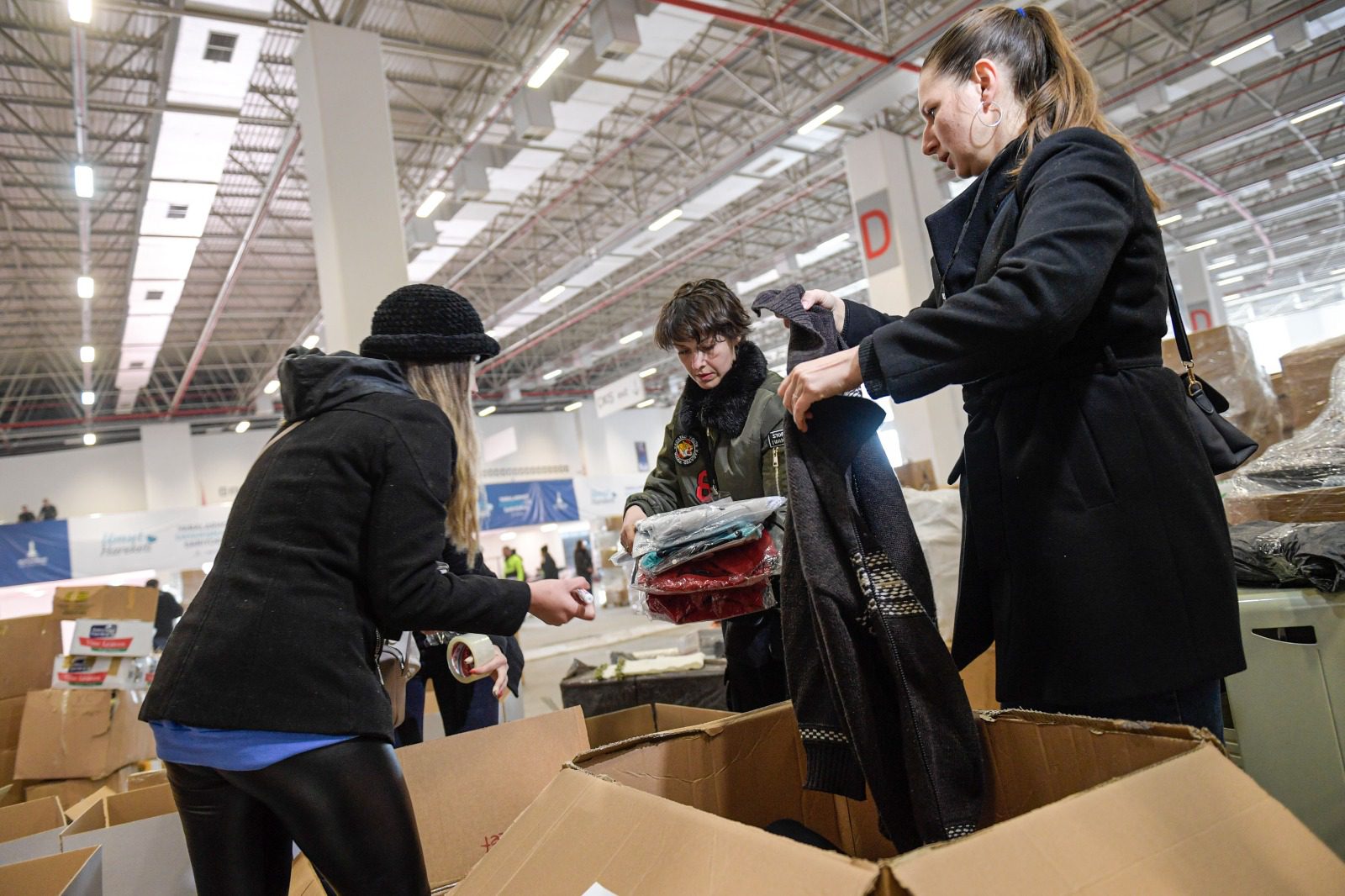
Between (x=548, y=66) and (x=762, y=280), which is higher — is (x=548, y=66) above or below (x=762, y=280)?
above

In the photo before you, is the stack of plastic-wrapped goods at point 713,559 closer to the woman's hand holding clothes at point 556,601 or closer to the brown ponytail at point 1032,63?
the woman's hand holding clothes at point 556,601

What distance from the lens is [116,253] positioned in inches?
437

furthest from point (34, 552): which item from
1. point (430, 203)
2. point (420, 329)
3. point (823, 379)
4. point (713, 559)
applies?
point (823, 379)

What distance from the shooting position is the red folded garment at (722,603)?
1478mm

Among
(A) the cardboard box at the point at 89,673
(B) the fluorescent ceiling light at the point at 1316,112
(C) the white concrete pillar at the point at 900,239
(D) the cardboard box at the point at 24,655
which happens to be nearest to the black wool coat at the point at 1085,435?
(A) the cardboard box at the point at 89,673

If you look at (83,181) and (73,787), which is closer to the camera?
(73,787)

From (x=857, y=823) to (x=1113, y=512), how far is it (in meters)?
0.52

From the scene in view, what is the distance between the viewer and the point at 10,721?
344cm

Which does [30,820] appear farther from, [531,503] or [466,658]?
[531,503]

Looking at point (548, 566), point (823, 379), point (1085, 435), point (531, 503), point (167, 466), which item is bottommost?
point (548, 566)

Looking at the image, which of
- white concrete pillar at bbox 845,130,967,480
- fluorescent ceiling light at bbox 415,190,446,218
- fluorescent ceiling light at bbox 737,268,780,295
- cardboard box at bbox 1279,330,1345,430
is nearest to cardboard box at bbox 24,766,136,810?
cardboard box at bbox 1279,330,1345,430

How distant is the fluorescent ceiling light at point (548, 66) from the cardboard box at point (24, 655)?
195 inches

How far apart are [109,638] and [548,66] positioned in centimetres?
500

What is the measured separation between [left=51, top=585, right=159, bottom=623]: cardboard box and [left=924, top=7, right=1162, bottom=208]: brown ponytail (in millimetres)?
4217
